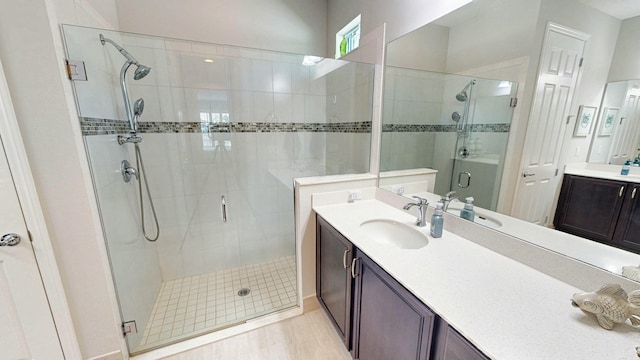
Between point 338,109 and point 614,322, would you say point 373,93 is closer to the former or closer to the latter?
point 338,109

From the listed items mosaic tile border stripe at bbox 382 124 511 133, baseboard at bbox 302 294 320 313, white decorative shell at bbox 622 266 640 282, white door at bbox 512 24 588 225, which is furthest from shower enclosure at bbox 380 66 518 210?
baseboard at bbox 302 294 320 313

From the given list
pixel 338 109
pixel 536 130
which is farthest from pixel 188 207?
pixel 536 130

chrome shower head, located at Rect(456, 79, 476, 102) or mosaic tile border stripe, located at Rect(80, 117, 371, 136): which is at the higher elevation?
chrome shower head, located at Rect(456, 79, 476, 102)

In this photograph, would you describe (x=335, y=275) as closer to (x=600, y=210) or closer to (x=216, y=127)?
(x=600, y=210)

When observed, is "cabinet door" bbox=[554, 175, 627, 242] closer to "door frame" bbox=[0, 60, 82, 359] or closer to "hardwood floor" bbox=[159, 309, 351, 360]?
"hardwood floor" bbox=[159, 309, 351, 360]

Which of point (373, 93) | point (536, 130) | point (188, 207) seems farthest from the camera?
point (188, 207)

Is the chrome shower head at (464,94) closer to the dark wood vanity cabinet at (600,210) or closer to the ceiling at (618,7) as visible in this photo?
the ceiling at (618,7)

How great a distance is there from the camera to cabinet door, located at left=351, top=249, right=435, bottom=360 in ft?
2.92

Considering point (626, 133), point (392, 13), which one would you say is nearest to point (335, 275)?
point (626, 133)

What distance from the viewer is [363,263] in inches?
48.9

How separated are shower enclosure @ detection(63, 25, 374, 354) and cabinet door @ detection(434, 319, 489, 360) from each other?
147 centimetres

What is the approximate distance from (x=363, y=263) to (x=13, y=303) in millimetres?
1871

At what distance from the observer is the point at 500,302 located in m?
0.83

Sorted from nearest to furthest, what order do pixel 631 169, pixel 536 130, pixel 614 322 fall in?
1. pixel 614 322
2. pixel 631 169
3. pixel 536 130
